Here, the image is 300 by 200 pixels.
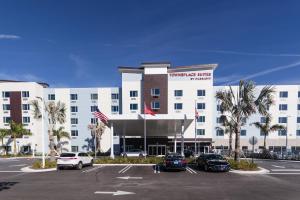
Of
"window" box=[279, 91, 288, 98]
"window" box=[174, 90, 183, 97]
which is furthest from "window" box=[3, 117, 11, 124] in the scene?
"window" box=[279, 91, 288, 98]

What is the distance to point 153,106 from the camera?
50.7m

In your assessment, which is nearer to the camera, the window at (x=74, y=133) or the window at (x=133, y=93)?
the window at (x=133, y=93)

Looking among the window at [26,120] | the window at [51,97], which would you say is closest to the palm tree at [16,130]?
the window at [26,120]

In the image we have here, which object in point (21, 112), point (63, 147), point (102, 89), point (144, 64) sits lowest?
point (63, 147)

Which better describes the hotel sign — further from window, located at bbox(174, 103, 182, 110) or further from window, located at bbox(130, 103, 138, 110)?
window, located at bbox(130, 103, 138, 110)

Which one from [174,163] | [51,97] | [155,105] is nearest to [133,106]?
[155,105]

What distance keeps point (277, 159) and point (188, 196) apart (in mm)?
29909

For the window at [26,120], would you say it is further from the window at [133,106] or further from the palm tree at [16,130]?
the window at [133,106]

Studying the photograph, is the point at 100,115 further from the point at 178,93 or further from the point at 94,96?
the point at 94,96

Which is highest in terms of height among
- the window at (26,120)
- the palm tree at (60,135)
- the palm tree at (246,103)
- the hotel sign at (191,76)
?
the hotel sign at (191,76)

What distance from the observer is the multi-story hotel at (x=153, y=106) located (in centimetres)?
5075

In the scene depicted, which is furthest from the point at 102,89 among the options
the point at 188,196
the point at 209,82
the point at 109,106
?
the point at 188,196

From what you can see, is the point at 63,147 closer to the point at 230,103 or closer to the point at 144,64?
the point at 144,64

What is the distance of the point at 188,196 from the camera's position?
38.8 ft
